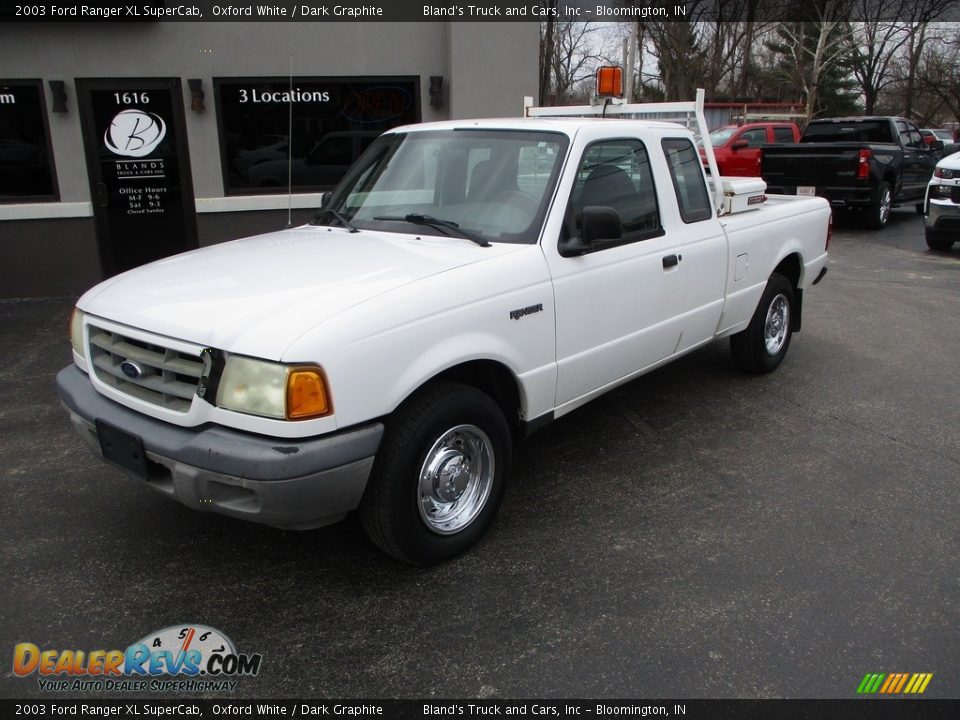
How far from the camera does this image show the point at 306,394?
268 centimetres

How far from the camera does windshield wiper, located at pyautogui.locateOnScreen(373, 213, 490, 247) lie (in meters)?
3.61

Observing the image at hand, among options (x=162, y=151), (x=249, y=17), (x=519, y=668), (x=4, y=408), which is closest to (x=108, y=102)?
(x=162, y=151)

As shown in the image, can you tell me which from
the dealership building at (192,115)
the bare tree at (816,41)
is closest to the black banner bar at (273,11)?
the dealership building at (192,115)

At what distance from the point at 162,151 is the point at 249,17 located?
1.79 metres

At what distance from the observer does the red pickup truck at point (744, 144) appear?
1570 cm

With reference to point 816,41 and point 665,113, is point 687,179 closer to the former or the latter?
point 665,113

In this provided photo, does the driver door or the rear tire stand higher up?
the driver door

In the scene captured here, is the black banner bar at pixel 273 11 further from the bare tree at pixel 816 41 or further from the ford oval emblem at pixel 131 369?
the bare tree at pixel 816 41

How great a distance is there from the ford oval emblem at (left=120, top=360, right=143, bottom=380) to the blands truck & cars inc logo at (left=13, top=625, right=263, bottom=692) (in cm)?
100

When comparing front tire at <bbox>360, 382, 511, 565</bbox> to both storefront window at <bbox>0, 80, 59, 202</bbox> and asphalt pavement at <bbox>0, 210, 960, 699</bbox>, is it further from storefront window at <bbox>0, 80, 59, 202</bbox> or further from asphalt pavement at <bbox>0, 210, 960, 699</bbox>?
storefront window at <bbox>0, 80, 59, 202</bbox>

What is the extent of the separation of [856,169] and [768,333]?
9.04 m

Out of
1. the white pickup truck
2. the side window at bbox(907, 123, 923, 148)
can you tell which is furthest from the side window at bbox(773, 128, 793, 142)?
the white pickup truck
